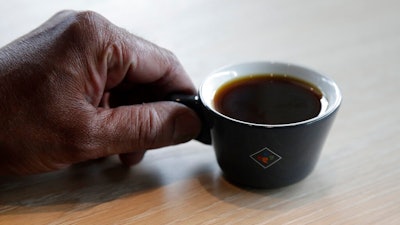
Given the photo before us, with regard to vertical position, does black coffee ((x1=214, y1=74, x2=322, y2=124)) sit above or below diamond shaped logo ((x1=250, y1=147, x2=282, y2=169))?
above

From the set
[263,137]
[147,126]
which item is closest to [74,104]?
[147,126]

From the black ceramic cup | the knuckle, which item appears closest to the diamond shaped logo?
the black ceramic cup

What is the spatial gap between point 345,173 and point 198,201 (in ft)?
0.58

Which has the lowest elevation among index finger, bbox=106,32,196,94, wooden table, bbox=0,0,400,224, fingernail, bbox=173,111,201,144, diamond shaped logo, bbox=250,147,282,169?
wooden table, bbox=0,0,400,224

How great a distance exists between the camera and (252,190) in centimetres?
64

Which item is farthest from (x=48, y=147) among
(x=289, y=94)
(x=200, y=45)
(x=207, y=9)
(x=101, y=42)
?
(x=207, y=9)

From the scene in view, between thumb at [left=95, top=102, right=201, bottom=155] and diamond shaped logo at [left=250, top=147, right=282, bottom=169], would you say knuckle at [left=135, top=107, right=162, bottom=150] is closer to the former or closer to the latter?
thumb at [left=95, top=102, right=201, bottom=155]

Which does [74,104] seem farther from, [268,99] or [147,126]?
[268,99]

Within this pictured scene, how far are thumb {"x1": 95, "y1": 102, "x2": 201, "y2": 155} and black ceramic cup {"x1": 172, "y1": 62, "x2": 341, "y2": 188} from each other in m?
0.02

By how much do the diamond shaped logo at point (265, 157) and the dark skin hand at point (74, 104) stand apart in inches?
3.3

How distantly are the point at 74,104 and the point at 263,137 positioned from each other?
0.20 metres

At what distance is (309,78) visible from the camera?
67 cm

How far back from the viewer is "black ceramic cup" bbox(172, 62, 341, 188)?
58 centimetres

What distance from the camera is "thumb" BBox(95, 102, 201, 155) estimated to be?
23.6 inches
